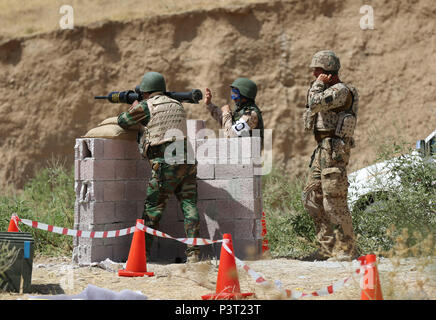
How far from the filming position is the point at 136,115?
287 inches

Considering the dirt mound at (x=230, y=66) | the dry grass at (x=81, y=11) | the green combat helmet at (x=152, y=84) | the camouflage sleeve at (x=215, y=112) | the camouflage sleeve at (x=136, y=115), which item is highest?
the dry grass at (x=81, y=11)

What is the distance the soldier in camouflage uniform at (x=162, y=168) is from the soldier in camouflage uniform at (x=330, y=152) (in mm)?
1349

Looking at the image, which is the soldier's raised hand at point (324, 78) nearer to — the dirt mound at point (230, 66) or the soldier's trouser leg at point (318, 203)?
the soldier's trouser leg at point (318, 203)

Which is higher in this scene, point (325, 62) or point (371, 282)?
point (325, 62)

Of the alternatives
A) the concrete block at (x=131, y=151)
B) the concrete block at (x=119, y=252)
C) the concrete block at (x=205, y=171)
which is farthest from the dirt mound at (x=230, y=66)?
the concrete block at (x=119, y=252)

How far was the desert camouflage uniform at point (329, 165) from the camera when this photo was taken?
6945 millimetres

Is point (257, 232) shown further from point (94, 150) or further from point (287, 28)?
point (287, 28)

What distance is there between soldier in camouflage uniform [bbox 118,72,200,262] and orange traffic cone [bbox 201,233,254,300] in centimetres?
189

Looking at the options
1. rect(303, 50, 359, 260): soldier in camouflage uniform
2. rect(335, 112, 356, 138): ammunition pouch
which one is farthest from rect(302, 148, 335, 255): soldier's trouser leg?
rect(335, 112, 356, 138): ammunition pouch

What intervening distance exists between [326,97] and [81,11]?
10998 mm

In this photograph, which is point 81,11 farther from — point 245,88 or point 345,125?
point 345,125

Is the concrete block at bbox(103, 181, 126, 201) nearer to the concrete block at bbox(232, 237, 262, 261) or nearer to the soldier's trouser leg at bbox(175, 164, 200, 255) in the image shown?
the soldier's trouser leg at bbox(175, 164, 200, 255)

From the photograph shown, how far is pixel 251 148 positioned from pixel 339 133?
3.35 ft

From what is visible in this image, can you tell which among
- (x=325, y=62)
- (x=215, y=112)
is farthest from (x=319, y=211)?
(x=215, y=112)
